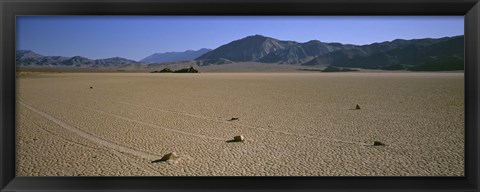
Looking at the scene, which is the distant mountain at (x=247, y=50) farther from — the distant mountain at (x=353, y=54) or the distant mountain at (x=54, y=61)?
the distant mountain at (x=54, y=61)

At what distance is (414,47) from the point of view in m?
61.8

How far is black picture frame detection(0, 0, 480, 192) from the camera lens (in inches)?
97.9

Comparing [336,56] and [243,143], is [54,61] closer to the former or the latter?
[243,143]

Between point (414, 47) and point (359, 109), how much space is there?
61.4 m

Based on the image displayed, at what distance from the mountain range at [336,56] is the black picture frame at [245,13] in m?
28.0

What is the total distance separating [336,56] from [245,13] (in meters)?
75.4

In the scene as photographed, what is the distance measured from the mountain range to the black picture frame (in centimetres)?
2805

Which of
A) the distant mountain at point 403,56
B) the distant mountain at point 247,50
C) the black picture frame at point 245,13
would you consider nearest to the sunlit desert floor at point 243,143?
the black picture frame at point 245,13

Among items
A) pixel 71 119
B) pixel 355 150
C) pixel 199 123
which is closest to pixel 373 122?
pixel 355 150

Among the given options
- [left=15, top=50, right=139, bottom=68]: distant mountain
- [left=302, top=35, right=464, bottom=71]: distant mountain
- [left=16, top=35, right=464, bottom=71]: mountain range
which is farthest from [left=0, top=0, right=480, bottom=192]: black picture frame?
[left=302, top=35, right=464, bottom=71]: distant mountain

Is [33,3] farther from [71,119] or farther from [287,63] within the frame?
[287,63]

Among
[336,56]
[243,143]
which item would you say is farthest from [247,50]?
[243,143]

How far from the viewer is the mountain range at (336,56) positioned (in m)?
50.7

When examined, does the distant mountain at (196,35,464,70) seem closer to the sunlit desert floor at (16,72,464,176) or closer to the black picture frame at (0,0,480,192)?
the sunlit desert floor at (16,72,464,176)
